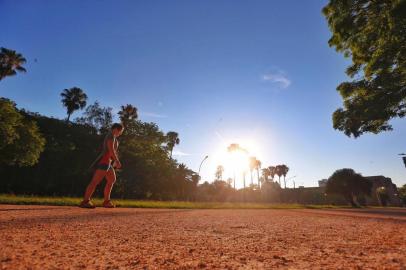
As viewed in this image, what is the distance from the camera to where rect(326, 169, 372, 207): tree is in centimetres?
4259

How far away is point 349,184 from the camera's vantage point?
4316 cm

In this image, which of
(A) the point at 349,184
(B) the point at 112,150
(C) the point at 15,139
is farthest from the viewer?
(A) the point at 349,184

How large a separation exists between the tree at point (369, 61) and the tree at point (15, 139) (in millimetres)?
23324

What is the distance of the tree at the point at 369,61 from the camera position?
898 centimetres

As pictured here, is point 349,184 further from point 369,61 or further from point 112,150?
point 112,150

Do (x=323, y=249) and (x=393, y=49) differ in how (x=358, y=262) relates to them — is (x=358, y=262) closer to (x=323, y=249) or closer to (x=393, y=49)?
(x=323, y=249)

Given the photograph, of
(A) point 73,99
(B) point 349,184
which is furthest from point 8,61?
(B) point 349,184

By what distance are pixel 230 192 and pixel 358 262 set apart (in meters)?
74.5

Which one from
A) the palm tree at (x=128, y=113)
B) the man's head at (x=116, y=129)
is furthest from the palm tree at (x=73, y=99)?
the man's head at (x=116, y=129)

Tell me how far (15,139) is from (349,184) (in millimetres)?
47761

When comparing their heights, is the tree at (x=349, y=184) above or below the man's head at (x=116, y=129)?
above

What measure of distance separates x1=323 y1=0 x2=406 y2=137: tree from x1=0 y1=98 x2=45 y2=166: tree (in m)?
23.3

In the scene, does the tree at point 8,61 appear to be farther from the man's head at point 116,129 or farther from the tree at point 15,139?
the man's head at point 116,129

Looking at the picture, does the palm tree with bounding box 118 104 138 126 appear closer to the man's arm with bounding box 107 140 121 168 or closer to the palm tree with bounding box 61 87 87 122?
the palm tree with bounding box 61 87 87 122
